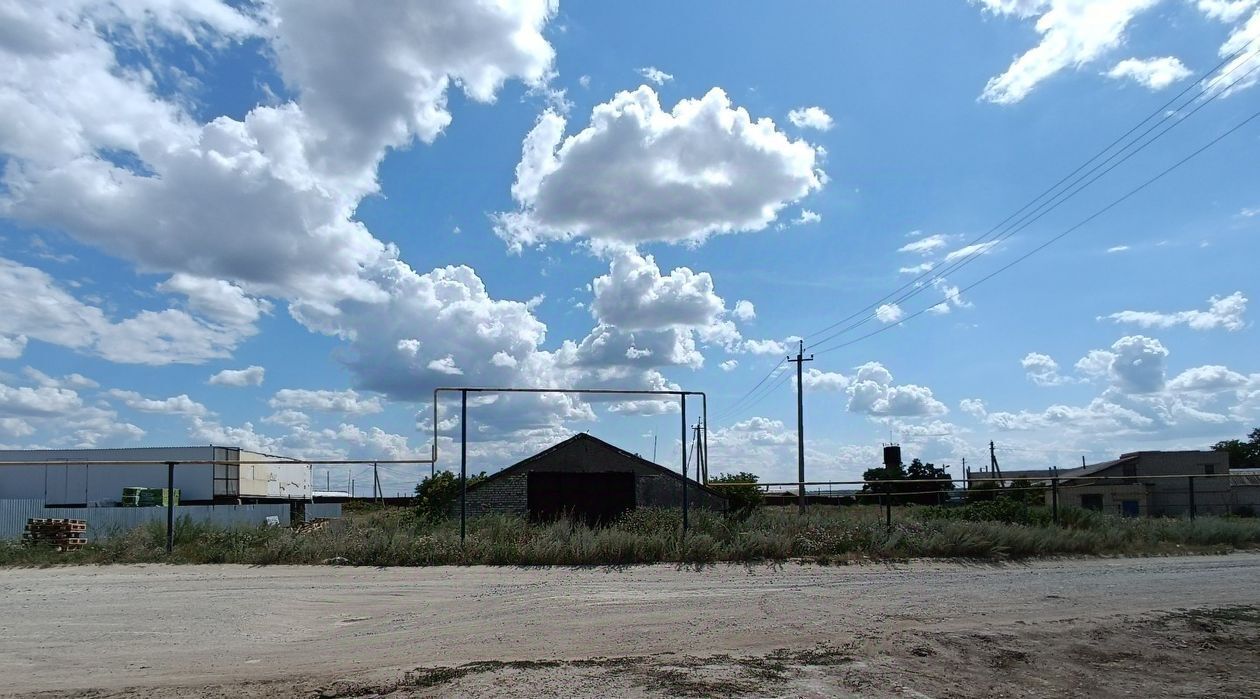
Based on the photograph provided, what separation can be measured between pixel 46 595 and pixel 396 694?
8764mm

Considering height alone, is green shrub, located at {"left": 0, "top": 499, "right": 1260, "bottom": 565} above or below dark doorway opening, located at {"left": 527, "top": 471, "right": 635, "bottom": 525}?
below

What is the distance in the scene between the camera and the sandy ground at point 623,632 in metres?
8.95

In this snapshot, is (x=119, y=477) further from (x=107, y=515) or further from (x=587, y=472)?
(x=587, y=472)

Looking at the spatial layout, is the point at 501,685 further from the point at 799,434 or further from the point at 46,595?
the point at 799,434

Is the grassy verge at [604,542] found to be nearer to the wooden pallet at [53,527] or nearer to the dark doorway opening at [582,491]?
the wooden pallet at [53,527]

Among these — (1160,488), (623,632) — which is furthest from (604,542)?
(1160,488)

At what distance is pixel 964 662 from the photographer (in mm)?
9844

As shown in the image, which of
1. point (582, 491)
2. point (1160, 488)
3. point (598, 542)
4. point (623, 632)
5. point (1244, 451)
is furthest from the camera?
point (1244, 451)

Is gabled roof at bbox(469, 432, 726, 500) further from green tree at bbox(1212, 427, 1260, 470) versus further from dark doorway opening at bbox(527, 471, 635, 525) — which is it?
green tree at bbox(1212, 427, 1260, 470)

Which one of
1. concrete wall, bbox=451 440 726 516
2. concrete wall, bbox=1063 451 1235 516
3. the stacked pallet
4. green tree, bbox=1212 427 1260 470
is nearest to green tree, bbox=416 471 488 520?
concrete wall, bbox=451 440 726 516

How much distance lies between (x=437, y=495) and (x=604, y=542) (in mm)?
6937

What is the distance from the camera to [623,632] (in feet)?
36.8

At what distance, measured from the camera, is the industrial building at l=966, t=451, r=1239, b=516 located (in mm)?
32781

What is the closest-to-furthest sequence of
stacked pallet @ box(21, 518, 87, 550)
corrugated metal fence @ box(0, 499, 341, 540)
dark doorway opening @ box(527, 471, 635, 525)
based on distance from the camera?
stacked pallet @ box(21, 518, 87, 550) < corrugated metal fence @ box(0, 499, 341, 540) < dark doorway opening @ box(527, 471, 635, 525)
